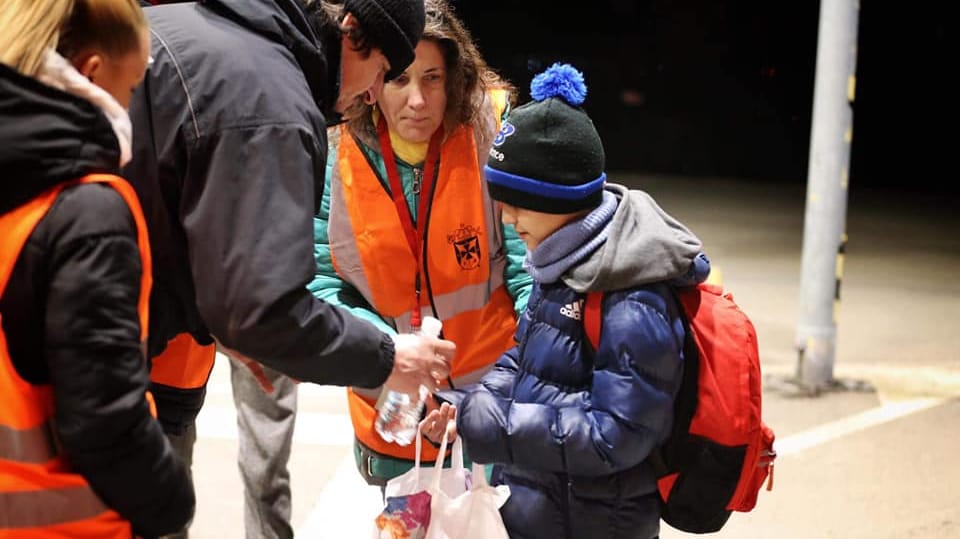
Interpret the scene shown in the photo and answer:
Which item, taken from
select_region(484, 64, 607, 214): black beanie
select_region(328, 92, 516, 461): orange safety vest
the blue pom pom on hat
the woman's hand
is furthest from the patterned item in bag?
the blue pom pom on hat

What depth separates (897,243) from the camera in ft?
38.5

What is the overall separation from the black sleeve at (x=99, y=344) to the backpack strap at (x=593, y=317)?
1128 millimetres

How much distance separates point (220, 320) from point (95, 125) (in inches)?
18.8

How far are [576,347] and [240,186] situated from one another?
95 cm

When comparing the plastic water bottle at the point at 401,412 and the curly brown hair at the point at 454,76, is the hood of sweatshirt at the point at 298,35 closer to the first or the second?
the plastic water bottle at the point at 401,412

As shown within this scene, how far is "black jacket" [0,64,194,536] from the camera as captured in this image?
1.80 m

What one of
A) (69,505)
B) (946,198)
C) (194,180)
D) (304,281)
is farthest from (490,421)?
(946,198)

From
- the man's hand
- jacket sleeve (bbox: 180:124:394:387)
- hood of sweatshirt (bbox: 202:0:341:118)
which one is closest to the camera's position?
jacket sleeve (bbox: 180:124:394:387)

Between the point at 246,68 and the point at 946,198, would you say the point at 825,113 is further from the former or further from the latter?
the point at 946,198

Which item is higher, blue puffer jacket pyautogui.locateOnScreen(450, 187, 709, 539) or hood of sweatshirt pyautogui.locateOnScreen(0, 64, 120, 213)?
hood of sweatshirt pyautogui.locateOnScreen(0, 64, 120, 213)

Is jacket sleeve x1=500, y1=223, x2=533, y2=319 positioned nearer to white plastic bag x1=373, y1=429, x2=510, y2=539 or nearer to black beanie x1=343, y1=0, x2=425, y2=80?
white plastic bag x1=373, y1=429, x2=510, y2=539

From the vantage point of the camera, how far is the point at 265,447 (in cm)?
424

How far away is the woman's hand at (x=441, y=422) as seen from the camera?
2859 millimetres

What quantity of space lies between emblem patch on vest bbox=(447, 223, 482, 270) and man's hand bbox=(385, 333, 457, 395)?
0.73m
